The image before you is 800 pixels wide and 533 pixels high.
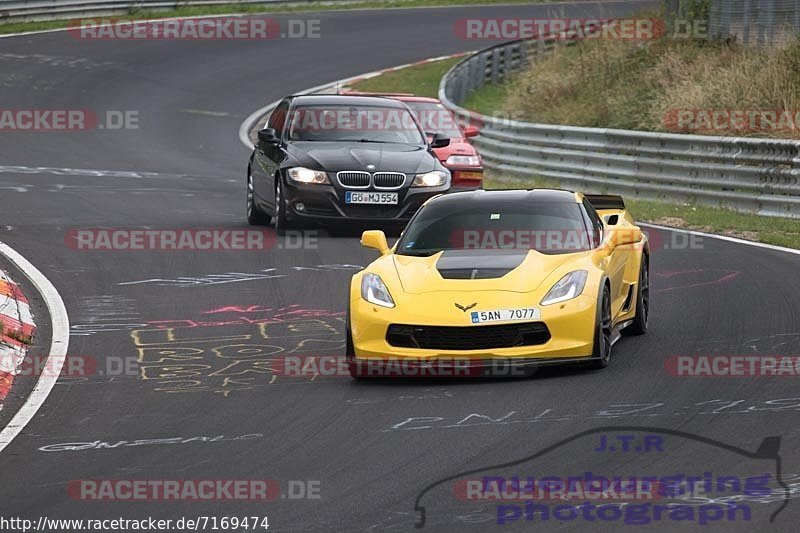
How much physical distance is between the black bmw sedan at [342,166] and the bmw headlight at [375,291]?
753cm

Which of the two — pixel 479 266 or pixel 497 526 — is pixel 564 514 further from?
Result: pixel 479 266

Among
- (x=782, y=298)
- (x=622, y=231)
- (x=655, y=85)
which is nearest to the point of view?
(x=622, y=231)

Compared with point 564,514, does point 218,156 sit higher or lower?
lower

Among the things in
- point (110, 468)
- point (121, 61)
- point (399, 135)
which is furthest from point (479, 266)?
point (121, 61)

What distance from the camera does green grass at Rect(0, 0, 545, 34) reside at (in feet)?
143

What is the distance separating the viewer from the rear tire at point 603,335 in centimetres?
1051

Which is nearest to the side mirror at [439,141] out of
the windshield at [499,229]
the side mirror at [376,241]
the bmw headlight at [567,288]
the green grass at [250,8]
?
the windshield at [499,229]

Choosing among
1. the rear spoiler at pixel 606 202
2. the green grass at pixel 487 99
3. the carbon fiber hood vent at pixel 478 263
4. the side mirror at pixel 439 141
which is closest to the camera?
the carbon fiber hood vent at pixel 478 263

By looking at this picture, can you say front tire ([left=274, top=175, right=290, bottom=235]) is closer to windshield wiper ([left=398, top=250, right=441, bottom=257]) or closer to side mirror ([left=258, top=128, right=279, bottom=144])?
side mirror ([left=258, top=128, right=279, bottom=144])

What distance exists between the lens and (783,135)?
23562 mm

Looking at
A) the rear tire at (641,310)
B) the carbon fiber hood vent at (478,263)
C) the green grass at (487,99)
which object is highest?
the carbon fiber hood vent at (478,263)

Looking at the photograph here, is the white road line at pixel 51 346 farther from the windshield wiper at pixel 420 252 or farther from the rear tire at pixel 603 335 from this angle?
the rear tire at pixel 603 335

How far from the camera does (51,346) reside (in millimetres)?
11984

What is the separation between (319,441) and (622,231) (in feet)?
12.4
